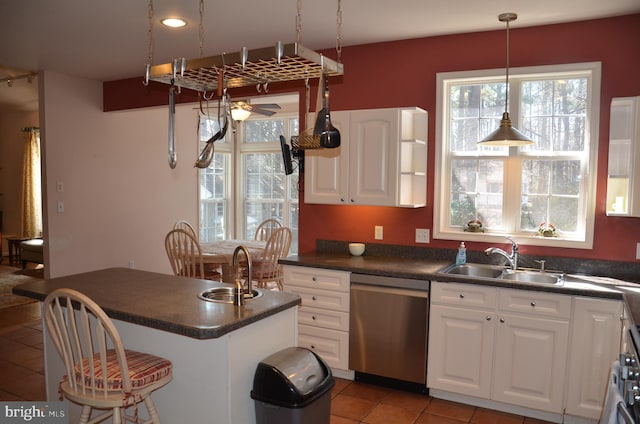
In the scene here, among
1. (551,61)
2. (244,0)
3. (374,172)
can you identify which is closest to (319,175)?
(374,172)

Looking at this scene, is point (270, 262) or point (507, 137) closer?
→ point (507, 137)

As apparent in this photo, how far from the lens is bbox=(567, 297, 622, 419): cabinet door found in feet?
8.91

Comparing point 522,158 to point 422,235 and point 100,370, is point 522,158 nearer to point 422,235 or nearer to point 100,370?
point 422,235

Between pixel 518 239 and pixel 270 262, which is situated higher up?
pixel 518 239

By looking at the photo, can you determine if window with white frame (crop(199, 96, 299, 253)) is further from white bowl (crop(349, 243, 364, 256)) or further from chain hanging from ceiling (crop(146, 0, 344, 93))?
chain hanging from ceiling (crop(146, 0, 344, 93))

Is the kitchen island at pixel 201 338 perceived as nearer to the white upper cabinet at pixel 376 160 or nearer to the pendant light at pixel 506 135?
the white upper cabinet at pixel 376 160

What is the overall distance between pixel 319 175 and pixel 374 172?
0.48 meters

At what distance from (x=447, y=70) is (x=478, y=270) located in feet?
4.85

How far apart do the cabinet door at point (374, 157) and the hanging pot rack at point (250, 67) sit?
3.94 ft

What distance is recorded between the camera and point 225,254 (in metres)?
4.64

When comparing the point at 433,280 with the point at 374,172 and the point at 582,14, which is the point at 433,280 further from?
the point at 582,14

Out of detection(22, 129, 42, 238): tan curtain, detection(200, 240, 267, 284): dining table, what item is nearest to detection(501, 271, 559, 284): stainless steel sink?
detection(200, 240, 267, 284): dining table

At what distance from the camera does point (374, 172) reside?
11.7ft

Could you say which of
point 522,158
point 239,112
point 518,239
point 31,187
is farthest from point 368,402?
point 31,187
